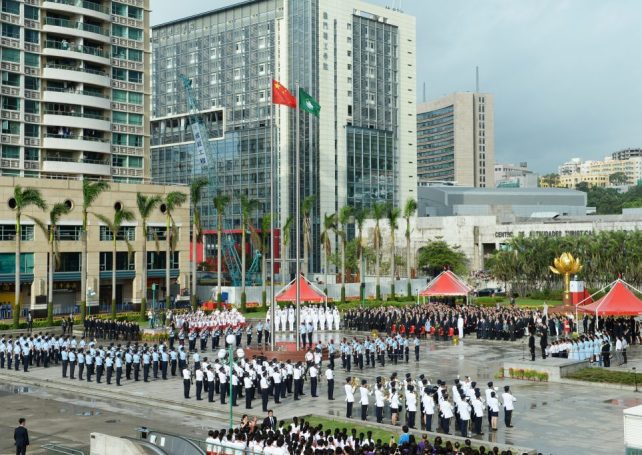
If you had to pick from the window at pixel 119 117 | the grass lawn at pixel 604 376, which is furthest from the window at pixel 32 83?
the grass lawn at pixel 604 376

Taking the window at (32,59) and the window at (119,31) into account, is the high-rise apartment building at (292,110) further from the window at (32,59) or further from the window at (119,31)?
the window at (32,59)

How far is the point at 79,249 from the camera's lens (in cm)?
6469

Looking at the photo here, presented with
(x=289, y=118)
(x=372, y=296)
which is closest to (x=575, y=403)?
(x=372, y=296)

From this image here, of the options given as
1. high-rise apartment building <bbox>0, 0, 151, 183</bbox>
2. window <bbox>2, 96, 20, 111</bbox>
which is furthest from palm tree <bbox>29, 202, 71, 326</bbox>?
window <bbox>2, 96, 20, 111</bbox>

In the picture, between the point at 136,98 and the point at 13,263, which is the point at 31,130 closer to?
the point at 136,98

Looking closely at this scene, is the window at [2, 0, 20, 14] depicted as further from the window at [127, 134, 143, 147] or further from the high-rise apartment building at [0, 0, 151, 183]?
the window at [127, 134, 143, 147]

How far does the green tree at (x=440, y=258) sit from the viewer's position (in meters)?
87.8

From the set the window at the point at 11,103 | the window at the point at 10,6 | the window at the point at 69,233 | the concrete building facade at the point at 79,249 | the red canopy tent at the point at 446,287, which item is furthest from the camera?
the window at the point at 11,103

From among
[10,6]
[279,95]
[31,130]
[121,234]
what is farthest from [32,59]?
[279,95]

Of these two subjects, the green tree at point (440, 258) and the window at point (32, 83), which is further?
the green tree at point (440, 258)

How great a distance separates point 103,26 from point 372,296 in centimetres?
3887

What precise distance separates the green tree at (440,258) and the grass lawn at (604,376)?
5345 cm

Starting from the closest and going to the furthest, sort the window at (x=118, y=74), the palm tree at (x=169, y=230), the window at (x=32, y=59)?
the palm tree at (x=169, y=230)
the window at (x=32, y=59)
the window at (x=118, y=74)

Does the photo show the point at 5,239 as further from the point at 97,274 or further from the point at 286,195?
the point at 286,195
